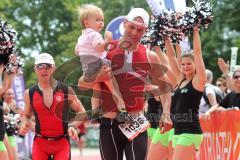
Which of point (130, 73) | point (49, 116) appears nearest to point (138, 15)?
point (130, 73)

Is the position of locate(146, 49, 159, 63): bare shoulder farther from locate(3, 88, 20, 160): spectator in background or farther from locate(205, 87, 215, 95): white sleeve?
locate(3, 88, 20, 160): spectator in background

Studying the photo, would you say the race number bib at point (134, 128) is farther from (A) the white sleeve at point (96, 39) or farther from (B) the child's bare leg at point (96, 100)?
(A) the white sleeve at point (96, 39)

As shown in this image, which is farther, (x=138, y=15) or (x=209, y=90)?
(x=209, y=90)

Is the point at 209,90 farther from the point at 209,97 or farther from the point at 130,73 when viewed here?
the point at 130,73

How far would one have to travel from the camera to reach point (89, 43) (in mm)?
8656

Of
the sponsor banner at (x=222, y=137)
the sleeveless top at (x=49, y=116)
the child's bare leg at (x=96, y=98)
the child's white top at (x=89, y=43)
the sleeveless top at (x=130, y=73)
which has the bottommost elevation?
the sponsor banner at (x=222, y=137)

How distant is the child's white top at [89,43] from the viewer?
8.50m

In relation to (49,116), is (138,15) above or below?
above

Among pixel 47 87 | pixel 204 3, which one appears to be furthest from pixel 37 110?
pixel 204 3

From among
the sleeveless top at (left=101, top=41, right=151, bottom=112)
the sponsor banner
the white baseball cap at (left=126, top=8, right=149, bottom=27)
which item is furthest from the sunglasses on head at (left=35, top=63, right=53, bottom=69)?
the sponsor banner

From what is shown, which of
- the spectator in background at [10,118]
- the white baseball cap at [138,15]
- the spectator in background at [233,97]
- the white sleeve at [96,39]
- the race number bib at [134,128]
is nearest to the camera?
the white baseball cap at [138,15]

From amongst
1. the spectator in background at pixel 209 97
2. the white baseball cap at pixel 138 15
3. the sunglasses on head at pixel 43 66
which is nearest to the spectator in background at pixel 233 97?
the spectator in background at pixel 209 97

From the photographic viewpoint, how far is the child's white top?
335 inches

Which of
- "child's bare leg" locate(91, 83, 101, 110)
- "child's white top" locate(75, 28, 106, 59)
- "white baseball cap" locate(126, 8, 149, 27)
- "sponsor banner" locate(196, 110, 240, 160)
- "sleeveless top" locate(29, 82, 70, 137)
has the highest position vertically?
"white baseball cap" locate(126, 8, 149, 27)
